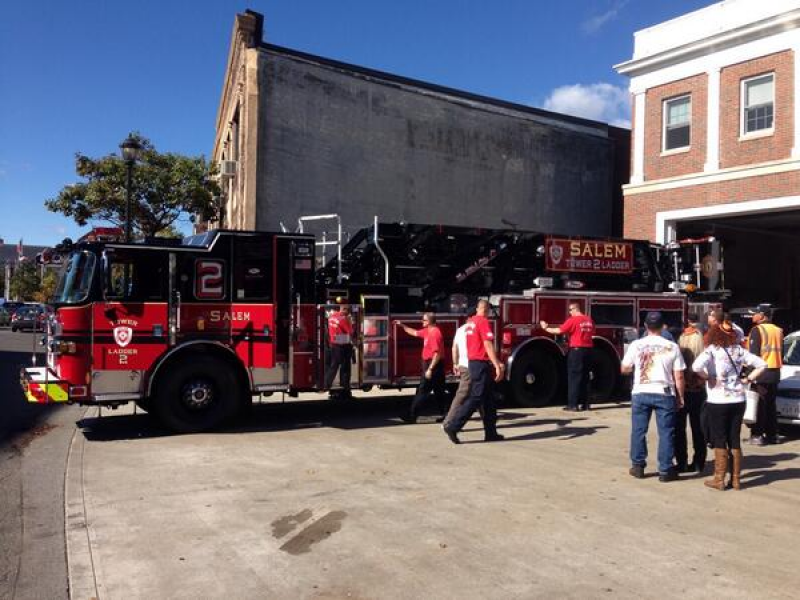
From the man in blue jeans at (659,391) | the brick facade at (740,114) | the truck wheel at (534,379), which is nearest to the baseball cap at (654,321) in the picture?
the man in blue jeans at (659,391)

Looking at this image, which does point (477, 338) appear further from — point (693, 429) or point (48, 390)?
point (48, 390)

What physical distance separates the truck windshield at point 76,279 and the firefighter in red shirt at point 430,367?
4550mm

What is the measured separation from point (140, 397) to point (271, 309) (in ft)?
6.59

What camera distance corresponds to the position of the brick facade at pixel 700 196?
18500 mm

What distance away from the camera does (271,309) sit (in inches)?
392

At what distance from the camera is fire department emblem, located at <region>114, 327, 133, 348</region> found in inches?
361

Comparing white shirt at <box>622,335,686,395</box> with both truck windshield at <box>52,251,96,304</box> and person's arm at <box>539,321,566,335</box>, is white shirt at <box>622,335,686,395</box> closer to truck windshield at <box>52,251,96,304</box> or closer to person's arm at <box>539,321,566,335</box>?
person's arm at <box>539,321,566,335</box>

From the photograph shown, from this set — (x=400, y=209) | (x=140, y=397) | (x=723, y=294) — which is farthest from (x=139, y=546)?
(x=400, y=209)

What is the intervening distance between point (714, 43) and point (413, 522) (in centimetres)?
1820

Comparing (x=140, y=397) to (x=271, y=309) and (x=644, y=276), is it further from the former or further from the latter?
(x=644, y=276)

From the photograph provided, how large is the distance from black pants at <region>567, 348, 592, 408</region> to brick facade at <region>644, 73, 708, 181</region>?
35.7ft

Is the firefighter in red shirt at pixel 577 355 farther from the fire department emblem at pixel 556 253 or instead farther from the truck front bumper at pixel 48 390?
the truck front bumper at pixel 48 390

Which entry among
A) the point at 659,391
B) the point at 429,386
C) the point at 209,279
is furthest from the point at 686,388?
the point at 209,279

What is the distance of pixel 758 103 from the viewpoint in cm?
1905
